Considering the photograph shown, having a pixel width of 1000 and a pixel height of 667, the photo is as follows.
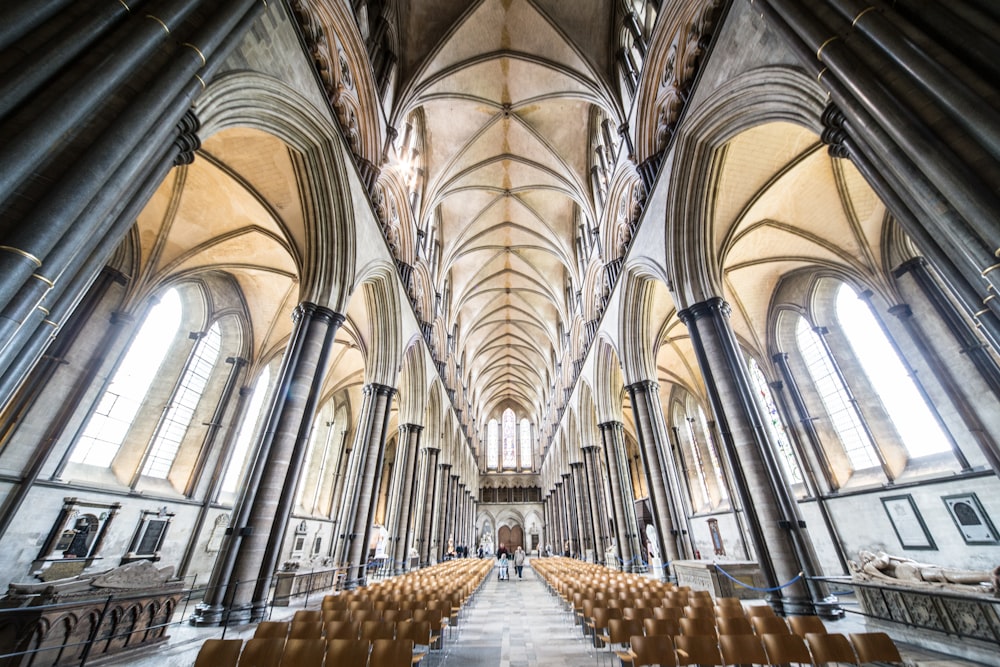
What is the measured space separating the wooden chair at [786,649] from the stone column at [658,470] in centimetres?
780

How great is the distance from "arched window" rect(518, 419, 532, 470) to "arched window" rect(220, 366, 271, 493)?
86.2ft

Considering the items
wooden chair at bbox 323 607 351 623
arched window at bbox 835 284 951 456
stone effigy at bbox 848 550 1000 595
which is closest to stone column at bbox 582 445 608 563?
arched window at bbox 835 284 951 456

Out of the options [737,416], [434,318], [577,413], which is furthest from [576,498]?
[737,416]

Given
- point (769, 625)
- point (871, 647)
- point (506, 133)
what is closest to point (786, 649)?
point (871, 647)

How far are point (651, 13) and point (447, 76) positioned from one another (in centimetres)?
621

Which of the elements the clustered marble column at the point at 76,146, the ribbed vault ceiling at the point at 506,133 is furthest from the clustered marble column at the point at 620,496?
the clustered marble column at the point at 76,146

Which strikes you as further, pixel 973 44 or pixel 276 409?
pixel 276 409

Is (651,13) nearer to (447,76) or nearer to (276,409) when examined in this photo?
(447,76)

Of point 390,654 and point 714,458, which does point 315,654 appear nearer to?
point 390,654

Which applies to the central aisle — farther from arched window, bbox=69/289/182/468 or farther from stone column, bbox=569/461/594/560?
stone column, bbox=569/461/594/560

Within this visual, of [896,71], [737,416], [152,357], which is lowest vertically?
[737,416]

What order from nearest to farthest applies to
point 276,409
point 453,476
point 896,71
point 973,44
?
point 973,44 < point 896,71 < point 276,409 < point 453,476

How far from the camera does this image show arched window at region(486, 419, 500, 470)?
3656 centimetres

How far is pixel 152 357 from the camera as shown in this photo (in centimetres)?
1141
